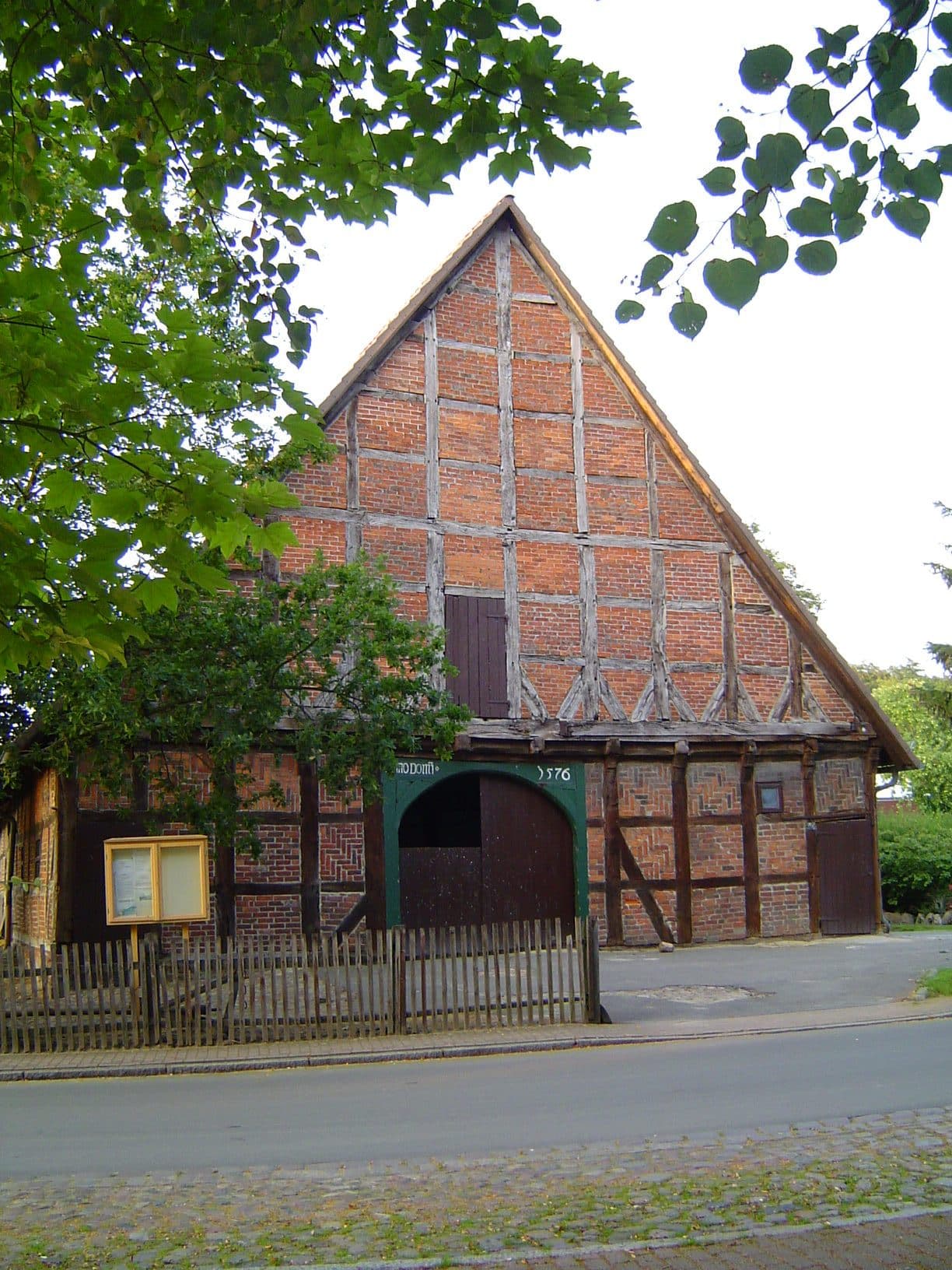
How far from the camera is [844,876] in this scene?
21609 millimetres

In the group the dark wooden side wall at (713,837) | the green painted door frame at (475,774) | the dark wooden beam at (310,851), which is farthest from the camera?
the dark wooden side wall at (713,837)

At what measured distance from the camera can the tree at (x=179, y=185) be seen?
4.74 metres

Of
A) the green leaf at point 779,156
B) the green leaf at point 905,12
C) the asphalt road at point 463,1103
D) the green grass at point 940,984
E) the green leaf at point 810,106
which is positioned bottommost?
the green grass at point 940,984

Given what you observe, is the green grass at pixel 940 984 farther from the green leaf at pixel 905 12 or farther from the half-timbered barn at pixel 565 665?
the green leaf at pixel 905 12

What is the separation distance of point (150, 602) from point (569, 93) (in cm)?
304

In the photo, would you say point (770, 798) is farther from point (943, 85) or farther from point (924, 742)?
point (924, 742)

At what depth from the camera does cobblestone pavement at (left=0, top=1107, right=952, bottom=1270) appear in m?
5.27

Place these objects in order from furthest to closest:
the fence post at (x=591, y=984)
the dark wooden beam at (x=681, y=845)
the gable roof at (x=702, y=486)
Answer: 1. the gable roof at (x=702, y=486)
2. the dark wooden beam at (x=681, y=845)
3. the fence post at (x=591, y=984)

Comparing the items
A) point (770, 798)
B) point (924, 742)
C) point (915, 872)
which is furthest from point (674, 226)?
point (924, 742)

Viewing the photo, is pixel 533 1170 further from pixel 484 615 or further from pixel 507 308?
pixel 507 308

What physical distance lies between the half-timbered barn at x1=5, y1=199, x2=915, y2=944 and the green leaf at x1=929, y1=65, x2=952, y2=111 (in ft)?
48.7

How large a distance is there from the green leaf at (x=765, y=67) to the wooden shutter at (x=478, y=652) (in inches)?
612

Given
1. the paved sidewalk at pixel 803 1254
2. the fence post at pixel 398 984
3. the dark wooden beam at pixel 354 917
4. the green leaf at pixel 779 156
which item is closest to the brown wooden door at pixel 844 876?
the dark wooden beam at pixel 354 917

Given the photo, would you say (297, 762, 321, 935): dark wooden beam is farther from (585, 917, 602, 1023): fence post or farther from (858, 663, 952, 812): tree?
(858, 663, 952, 812): tree
